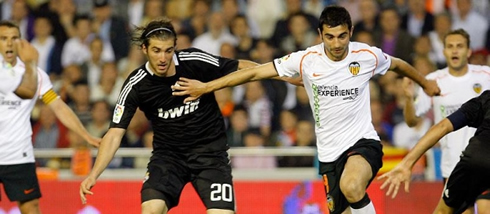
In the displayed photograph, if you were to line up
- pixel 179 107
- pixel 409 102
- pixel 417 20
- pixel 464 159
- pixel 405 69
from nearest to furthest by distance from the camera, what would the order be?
pixel 464 159, pixel 179 107, pixel 405 69, pixel 409 102, pixel 417 20

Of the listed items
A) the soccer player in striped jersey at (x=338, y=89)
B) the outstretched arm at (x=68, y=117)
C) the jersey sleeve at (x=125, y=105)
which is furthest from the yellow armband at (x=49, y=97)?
the soccer player in striped jersey at (x=338, y=89)

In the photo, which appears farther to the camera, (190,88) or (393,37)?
(393,37)

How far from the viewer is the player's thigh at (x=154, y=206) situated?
874 cm

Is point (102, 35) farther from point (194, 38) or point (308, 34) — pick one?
point (308, 34)

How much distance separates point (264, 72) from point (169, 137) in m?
1.07

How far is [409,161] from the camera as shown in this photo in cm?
802

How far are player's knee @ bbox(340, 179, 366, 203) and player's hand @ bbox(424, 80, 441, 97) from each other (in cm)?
147

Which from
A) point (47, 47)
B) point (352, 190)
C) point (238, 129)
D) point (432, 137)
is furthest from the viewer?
point (47, 47)

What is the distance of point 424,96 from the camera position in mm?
10477

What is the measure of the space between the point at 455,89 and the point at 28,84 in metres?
4.30

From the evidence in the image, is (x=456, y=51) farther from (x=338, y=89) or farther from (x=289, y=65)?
(x=289, y=65)

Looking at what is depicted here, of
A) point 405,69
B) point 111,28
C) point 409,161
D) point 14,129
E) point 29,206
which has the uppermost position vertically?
point 111,28

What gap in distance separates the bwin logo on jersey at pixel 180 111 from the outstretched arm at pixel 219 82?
0.22 m

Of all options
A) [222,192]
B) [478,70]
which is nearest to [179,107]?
[222,192]
